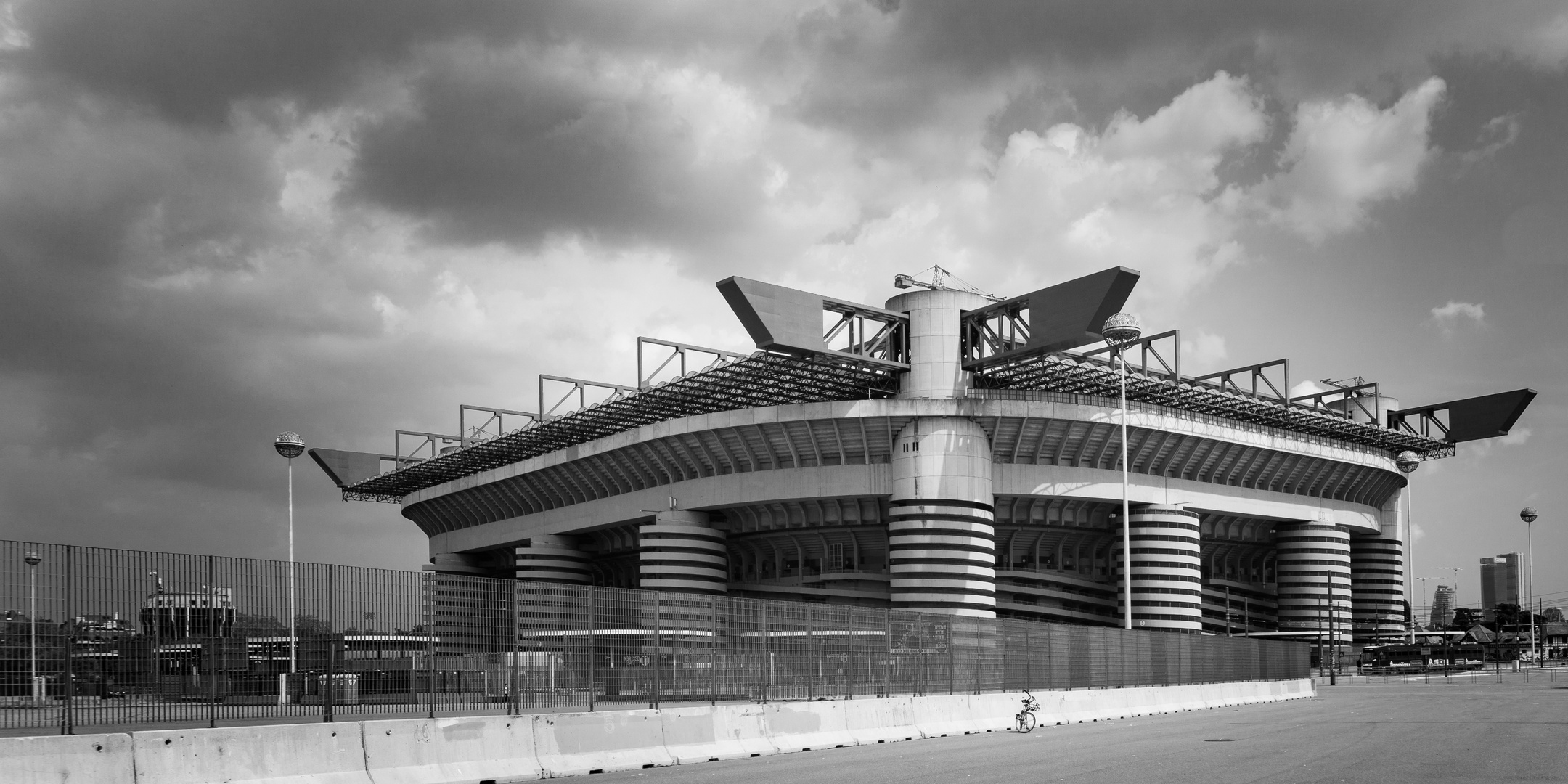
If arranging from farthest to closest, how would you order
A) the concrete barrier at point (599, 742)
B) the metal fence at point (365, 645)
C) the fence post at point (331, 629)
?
1. the concrete barrier at point (599, 742)
2. the fence post at point (331, 629)
3. the metal fence at point (365, 645)

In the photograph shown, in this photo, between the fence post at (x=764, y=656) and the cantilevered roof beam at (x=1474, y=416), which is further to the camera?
the cantilevered roof beam at (x=1474, y=416)

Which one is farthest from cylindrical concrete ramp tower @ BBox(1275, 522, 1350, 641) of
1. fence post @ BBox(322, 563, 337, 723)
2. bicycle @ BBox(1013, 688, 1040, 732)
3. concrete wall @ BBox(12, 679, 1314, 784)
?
fence post @ BBox(322, 563, 337, 723)

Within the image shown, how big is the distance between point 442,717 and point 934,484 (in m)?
46.7

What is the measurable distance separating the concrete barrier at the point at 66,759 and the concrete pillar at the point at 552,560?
6944cm

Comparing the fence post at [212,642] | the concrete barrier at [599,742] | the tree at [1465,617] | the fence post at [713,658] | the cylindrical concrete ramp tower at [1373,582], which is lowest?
the tree at [1465,617]

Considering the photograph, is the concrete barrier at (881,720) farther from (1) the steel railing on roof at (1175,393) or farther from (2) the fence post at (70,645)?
(1) the steel railing on roof at (1175,393)

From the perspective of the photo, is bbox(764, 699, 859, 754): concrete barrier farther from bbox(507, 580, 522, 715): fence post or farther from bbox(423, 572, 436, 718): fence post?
bbox(423, 572, 436, 718): fence post

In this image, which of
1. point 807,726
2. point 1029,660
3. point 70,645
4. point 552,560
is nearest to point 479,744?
point 70,645

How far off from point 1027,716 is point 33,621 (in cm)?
2152

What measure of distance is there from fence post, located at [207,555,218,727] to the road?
5.01 metres

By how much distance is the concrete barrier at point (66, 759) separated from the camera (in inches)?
547

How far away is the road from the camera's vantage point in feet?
58.0

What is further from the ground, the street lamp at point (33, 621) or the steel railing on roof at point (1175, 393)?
the steel railing on roof at point (1175, 393)

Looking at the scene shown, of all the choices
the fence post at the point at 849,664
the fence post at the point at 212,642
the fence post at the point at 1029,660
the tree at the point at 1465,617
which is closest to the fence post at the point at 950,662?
the fence post at the point at 1029,660
